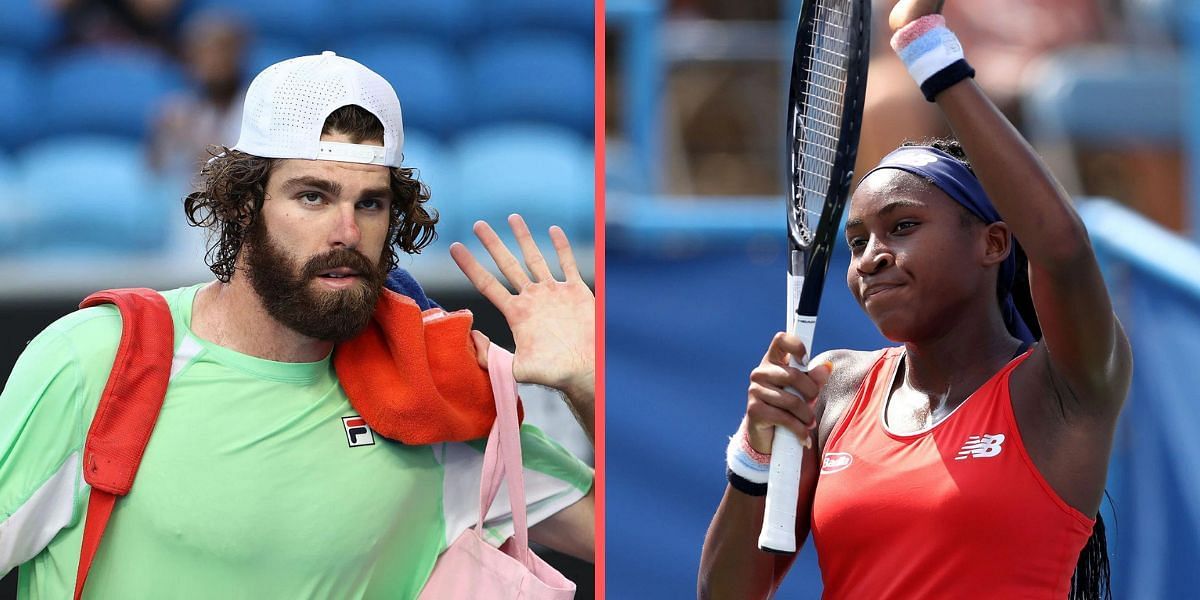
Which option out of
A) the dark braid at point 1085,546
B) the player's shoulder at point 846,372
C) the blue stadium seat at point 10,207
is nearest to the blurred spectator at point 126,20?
the blue stadium seat at point 10,207

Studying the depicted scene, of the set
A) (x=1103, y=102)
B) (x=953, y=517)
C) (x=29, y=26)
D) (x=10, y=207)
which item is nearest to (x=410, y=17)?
(x=10, y=207)

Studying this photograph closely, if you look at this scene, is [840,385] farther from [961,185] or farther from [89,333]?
[89,333]

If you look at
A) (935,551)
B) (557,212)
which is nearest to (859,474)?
(935,551)

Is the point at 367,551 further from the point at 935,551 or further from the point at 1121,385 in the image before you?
the point at 1121,385

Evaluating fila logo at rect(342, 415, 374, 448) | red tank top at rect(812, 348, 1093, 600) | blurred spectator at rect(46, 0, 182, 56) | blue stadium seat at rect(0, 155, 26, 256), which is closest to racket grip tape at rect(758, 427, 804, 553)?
red tank top at rect(812, 348, 1093, 600)

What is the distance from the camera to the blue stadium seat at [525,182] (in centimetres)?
387

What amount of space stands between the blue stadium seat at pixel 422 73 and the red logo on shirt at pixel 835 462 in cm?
188

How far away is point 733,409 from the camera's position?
11.1 ft

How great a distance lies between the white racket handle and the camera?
210 cm

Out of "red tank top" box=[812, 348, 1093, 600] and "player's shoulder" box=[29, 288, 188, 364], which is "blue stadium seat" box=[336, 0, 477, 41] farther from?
"red tank top" box=[812, 348, 1093, 600]

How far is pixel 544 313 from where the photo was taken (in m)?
2.39

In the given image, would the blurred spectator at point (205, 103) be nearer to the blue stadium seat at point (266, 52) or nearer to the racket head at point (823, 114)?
the blue stadium seat at point (266, 52)

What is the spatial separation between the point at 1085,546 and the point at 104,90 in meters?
3.61

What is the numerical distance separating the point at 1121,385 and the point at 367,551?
1.19 meters
